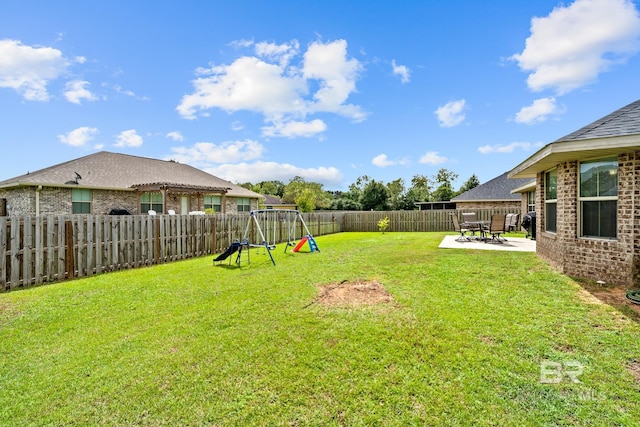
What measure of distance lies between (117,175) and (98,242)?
12.7 meters

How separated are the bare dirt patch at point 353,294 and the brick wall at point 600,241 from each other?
13.5 feet

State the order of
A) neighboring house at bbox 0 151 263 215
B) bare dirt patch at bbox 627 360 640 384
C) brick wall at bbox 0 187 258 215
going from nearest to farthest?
bare dirt patch at bbox 627 360 640 384 → brick wall at bbox 0 187 258 215 → neighboring house at bbox 0 151 263 215

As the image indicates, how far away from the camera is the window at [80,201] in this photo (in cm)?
1498

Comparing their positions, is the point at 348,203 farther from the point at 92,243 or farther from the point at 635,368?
the point at 635,368

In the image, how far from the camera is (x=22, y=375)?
8.94 ft

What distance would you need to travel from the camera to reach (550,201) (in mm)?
7613

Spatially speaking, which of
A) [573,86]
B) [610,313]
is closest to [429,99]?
[573,86]

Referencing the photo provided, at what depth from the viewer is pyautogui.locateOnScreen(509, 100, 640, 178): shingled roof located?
4.87 metres

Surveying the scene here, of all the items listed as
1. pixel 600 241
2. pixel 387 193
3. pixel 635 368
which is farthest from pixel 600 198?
pixel 387 193

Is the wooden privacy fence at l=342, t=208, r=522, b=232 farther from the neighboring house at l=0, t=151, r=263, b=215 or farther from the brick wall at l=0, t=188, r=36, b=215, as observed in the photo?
the brick wall at l=0, t=188, r=36, b=215

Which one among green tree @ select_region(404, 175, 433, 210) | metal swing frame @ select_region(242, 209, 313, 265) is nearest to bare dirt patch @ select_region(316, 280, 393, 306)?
metal swing frame @ select_region(242, 209, 313, 265)

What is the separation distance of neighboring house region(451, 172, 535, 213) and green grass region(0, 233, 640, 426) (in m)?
17.6

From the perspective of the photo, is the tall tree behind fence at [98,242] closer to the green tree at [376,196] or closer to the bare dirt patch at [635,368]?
the bare dirt patch at [635,368]

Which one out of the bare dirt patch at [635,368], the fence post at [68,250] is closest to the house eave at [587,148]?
the bare dirt patch at [635,368]
